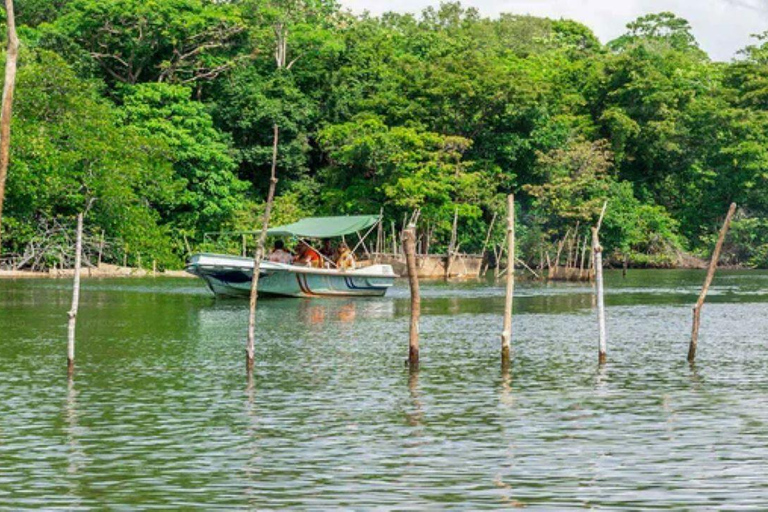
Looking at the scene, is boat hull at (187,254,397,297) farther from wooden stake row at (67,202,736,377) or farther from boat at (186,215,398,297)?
wooden stake row at (67,202,736,377)

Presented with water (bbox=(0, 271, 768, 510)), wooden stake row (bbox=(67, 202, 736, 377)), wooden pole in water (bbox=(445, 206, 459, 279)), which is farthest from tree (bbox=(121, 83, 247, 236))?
wooden stake row (bbox=(67, 202, 736, 377))

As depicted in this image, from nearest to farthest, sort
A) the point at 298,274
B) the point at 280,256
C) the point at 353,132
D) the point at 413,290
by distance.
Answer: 1. the point at 413,290
2. the point at 298,274
3. the point at 280,256
4. the point at 353,132

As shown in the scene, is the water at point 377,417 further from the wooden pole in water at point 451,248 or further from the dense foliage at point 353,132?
the wooden pole in water at point 451,248

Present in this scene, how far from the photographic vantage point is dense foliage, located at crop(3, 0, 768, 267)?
6319 centimetres

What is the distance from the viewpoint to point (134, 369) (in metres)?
25.6

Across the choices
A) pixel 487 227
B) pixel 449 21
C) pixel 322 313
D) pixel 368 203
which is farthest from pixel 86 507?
pixel 449 21

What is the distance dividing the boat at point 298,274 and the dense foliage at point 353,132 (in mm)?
15843

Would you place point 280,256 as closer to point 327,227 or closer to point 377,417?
point 327,227

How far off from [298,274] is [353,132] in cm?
2623

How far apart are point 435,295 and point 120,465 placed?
37.4 meters

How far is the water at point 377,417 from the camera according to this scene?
48.1ft

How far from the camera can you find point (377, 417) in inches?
777

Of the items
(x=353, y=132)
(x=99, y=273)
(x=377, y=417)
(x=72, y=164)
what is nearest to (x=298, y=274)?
(x=72, y=164)

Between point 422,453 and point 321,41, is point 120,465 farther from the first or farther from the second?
point 321,41
